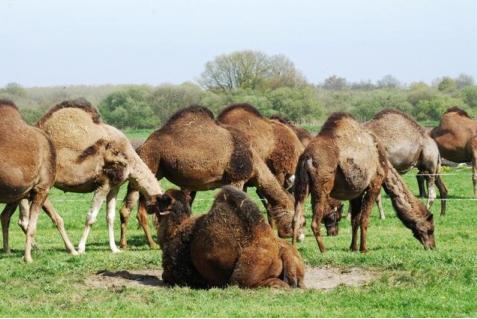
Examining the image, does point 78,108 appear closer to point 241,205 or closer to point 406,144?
point 241,205

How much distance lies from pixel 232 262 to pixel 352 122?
506cm

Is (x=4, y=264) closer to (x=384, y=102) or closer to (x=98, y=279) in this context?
(x=98, y=279)

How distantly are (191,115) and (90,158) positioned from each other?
7.73ft

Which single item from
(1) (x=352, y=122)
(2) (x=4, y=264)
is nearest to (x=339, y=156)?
(1) (x=352, y=122)

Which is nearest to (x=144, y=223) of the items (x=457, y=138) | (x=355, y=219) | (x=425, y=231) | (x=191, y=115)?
(x=191, y=115)

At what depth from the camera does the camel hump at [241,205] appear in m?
10.2

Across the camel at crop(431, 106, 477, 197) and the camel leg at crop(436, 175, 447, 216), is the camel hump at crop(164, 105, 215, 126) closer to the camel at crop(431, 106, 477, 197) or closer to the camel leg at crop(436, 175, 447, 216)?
the camel leg at crop(436, 175, 447, 216)

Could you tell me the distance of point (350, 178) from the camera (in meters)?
13.9

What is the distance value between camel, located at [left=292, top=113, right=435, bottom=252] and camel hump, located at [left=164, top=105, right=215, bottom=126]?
2.69 meters

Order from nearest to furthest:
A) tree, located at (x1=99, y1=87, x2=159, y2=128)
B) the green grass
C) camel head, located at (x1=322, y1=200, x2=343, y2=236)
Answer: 1. the green grass
2. camel head, located at (x1=322, y1=200, x2=343, y2=236)
3. tree, located at (x1=99, y1=87, x2=159, y2=128)

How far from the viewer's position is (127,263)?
1212cm

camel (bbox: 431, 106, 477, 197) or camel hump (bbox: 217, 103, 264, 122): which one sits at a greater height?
camel hump (bbox: 217, 103, 264, 122)

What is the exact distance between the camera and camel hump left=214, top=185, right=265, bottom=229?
1021cm

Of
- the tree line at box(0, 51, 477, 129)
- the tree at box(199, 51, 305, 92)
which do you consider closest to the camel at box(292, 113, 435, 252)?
the tree line at box(0, 51, 477, 129)
